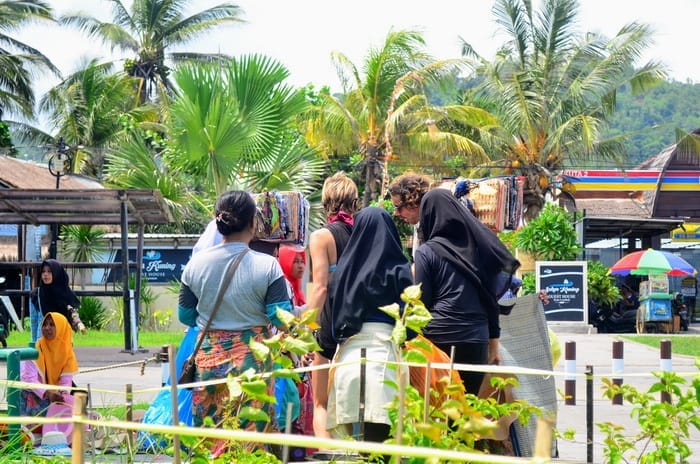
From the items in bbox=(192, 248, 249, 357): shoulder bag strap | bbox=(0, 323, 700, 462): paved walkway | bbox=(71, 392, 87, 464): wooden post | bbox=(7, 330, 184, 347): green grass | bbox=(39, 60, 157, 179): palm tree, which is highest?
bbox=(39, 60, 157, 179): palm tree

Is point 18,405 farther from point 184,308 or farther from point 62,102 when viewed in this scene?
point 62,102

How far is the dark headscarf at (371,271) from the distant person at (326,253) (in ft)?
1.16

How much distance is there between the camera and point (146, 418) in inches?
246

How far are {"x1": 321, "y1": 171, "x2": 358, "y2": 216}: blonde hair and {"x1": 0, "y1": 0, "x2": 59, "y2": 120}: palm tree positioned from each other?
37472mm

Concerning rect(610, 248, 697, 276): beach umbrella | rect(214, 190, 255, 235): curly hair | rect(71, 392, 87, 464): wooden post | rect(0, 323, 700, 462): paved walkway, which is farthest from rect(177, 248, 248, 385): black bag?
rect(610, 248, 697, 276): beach umbrella

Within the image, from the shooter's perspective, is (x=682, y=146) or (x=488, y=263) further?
(x=682, y=146)

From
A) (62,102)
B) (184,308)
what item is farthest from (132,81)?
(184,308)

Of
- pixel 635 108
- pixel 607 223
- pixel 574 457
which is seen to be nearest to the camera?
pixel 574 457

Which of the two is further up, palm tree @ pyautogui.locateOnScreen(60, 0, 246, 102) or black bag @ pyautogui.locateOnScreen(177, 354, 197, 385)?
palm tree @ pyautogui.locateOnScreen(60, 0, 246, 102)

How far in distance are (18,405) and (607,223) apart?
94.7 feet

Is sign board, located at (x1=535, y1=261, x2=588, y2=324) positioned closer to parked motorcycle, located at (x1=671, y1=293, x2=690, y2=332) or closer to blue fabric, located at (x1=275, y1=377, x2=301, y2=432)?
parked motorcycle, located at (x1=671, y1=293, x2=690, y2=332)

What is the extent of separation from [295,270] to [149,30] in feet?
145

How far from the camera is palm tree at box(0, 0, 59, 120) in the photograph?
41.7 metres

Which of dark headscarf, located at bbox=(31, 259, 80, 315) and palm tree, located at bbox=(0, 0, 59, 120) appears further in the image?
palm tree, located at bbox=(0, 0, 59, 120)
